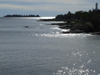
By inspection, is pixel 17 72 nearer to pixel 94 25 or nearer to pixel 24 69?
pixel 24 69

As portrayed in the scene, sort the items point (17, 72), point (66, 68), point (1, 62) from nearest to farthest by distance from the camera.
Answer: point (17, 72), point (66, 68), point (1, 62)

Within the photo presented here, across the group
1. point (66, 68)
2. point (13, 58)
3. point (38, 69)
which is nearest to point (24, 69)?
point (38, 69)

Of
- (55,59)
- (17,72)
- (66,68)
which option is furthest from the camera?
(55,59)

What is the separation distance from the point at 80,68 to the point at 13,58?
46.7 ft

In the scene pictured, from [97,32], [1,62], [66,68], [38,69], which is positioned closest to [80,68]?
[66,68]

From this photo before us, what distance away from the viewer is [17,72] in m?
39.6

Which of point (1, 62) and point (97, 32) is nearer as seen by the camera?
point (1, 62)

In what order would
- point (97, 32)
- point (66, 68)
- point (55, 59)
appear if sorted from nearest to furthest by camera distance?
point (66, 68)
point (55, 59)
point (97, 32)

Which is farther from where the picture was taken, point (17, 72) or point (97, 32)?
point (97, 32)

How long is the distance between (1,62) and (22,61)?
3488mm

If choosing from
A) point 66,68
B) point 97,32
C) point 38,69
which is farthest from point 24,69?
point 97,32

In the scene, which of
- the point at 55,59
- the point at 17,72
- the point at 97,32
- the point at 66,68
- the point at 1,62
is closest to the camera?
the point at 17,72

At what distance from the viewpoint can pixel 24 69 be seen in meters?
41.6

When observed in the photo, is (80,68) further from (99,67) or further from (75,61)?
(75,61)
